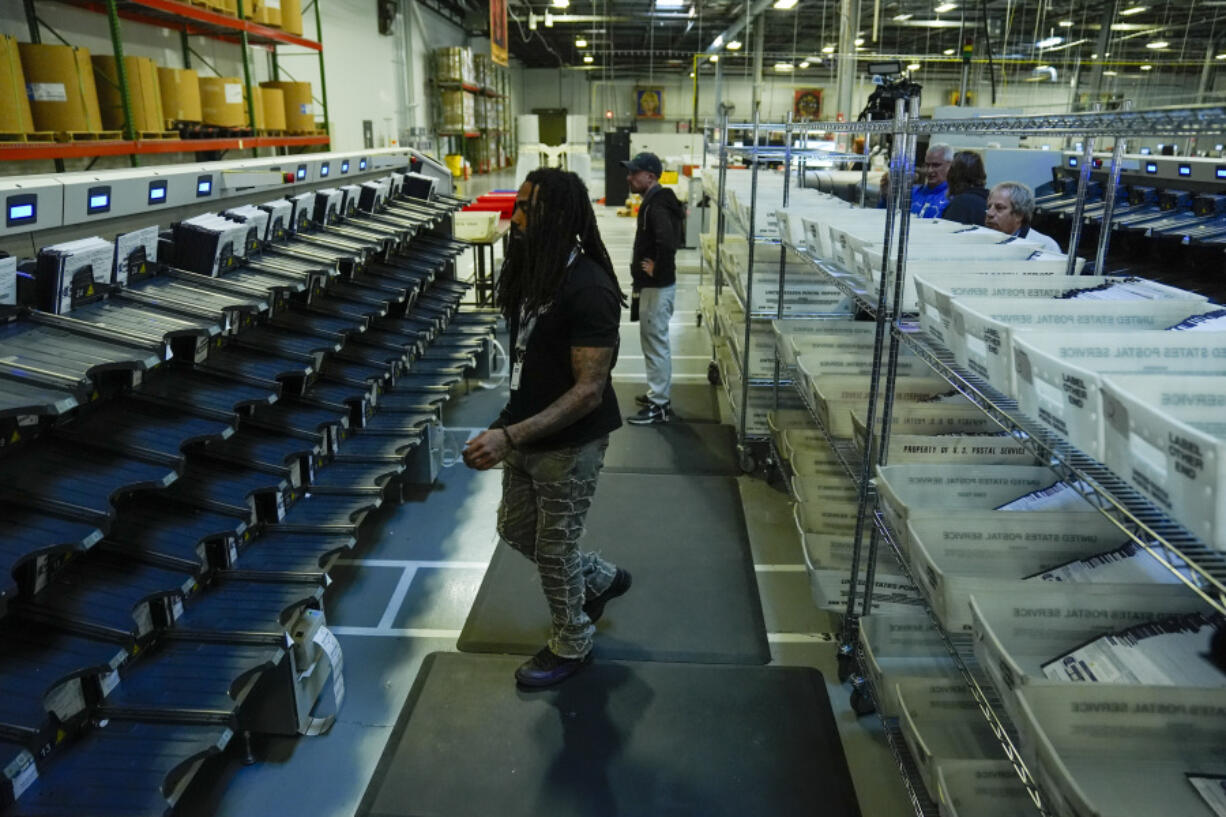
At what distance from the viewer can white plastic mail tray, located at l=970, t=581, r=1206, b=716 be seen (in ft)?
5.09

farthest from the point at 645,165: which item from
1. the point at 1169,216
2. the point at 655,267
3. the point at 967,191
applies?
the point at 1169,216

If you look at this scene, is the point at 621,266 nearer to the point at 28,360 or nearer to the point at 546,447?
the point at 546,447

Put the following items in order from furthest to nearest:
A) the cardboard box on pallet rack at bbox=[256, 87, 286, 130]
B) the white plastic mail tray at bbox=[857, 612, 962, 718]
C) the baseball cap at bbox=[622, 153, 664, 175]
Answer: the cardboard box on pallet rack at bbox=[256, 87, 286, 130]
the baseball cap at bbox=[622, 153, 664, 175]
the white plastic mail tray at bbox=[857, 612, 962, 718]

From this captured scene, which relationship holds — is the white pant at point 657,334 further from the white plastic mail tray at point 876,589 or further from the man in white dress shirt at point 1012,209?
the white plastic mail tray at point 876,589

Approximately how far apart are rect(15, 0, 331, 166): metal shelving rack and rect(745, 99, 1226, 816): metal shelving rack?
12.1 feet

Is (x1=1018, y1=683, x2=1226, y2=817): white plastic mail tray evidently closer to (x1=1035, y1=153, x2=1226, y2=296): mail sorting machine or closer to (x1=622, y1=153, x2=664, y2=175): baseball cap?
(x1=622, y1=153, x2=664, y2=175): baseball cap

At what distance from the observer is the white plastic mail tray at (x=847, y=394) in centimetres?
276

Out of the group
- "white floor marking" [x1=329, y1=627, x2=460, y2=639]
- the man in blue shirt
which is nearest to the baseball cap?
the man in blue shirt

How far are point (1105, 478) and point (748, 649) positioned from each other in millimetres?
1964

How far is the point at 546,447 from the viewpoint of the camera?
99.0 inches

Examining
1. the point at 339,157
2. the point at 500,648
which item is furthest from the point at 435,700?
the point at 339,157

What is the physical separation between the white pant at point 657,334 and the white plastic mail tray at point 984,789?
372 cm

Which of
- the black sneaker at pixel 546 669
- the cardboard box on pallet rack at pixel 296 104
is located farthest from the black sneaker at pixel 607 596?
the cardboard box on pallet rack at pixel 296 104

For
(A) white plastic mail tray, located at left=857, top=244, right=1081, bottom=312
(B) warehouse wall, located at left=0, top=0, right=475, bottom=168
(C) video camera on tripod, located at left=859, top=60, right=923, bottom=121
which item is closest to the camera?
(A) white plastic mail tray, located at left=857, top=244, right=1081, bottom=312
